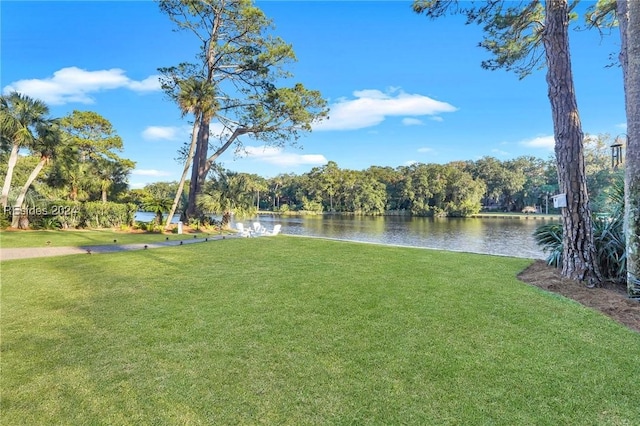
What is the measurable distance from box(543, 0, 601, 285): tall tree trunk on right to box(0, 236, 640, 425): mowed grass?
3.36ft

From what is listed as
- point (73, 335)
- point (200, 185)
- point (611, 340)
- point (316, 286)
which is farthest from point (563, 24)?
point (200, 185)

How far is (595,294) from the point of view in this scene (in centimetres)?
439

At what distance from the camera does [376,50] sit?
45.7 feet

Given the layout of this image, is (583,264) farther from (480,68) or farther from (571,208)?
(480,68)

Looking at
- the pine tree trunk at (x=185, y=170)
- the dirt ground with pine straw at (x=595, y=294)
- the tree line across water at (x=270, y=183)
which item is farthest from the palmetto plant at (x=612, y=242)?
the pine tree trunk at (x=185, y=170)

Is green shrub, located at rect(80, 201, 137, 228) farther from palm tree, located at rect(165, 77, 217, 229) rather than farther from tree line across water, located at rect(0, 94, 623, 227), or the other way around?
palm tree, located at rect(165, 77, 217, 229)

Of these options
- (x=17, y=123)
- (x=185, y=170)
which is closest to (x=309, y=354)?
(x=185, y=170)

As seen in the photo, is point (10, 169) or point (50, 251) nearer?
point (50, 251)

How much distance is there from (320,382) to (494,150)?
249 feet

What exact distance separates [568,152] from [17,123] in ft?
58.5

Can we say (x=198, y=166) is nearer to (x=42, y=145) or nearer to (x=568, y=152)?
(x=42, y=145)

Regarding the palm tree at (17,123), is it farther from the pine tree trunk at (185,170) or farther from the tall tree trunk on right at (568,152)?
the tall tree trunk on right at (568,152)

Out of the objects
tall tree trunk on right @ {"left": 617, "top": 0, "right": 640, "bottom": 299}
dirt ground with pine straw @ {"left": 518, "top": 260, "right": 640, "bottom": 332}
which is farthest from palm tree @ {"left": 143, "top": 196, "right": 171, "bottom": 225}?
tall tree trunk on right @ {"left": 617, "top": 0, "right": 640, "bottom": 299}

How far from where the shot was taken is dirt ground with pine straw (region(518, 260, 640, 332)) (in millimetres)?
3665
